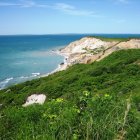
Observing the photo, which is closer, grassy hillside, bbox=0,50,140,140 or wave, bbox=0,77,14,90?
grassy hillside, bbox=0,50,140,140

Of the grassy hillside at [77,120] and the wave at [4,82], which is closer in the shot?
the grassy hillside at [77,120]

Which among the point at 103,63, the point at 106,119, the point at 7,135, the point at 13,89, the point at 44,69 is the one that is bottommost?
the point at 44,69

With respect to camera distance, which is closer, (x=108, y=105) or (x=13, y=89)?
(x=108, y=105)

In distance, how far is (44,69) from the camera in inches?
3110

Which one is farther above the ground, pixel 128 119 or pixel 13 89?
pixel 128 119

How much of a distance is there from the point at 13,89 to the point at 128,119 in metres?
31.2

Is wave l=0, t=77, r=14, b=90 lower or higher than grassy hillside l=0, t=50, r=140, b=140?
lower

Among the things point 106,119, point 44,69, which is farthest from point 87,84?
point 44,69

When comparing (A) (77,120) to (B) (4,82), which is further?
(B) (4,82)

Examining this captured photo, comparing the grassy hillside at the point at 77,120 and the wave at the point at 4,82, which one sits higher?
the grassy hillside at the point at 77,120

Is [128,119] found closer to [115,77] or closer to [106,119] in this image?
[106,119]

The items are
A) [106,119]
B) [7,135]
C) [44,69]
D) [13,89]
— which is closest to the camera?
[106,119]

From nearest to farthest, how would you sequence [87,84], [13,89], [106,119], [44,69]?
[106,119] < [87,84] < [13,89] < [44,69]

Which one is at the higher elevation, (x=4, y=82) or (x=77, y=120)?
(x=77, y=120)
